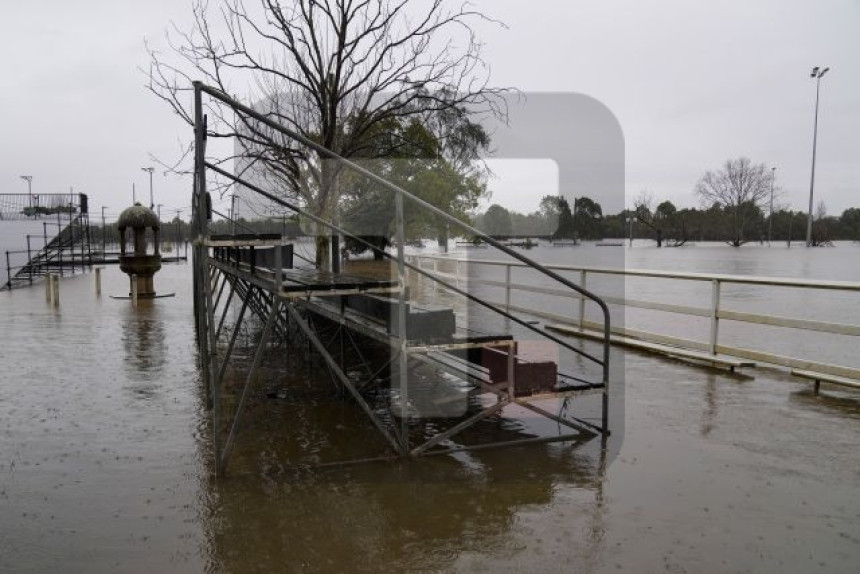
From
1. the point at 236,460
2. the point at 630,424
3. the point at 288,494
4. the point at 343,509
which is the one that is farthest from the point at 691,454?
the point at 236,460

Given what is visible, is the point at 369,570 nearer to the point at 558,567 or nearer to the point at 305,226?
the point at 558,567

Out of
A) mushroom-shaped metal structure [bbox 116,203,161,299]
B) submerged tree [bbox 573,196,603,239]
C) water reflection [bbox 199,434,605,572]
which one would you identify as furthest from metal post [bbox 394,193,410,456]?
submerged tree [bbox 573,196,603,239]

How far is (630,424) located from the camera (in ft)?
16.9

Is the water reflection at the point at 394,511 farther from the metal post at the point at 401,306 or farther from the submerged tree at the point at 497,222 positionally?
the submerged tree at the point at 497,222

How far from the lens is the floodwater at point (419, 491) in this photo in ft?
10.0

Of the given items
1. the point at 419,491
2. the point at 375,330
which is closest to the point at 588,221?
the point at 375,330

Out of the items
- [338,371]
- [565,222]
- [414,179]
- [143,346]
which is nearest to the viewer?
[338,371]

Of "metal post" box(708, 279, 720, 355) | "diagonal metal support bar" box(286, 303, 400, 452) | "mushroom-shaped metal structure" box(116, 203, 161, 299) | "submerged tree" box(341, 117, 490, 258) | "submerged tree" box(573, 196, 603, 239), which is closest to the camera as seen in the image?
"diagonal metal support bar" box(286, 303, 400, 452)

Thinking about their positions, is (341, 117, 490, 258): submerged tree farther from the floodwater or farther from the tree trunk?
the floodwater

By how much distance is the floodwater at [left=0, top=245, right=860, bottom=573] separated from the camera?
10.0ft

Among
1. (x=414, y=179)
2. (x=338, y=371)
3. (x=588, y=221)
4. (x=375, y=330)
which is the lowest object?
(x=338, y=371)

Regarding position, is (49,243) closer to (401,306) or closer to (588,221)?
(588,221)

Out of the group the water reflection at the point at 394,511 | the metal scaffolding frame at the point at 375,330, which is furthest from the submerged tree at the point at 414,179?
the water reflection at the point at 394,511

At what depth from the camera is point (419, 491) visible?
12.5ft
